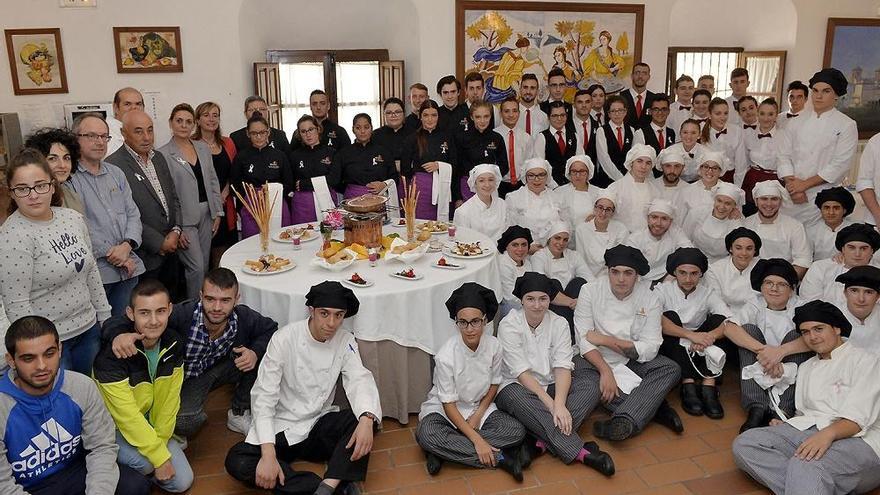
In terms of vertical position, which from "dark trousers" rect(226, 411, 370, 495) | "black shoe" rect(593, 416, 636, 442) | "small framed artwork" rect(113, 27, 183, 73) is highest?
"small framed artwork" rect(113, 27, 183, 73)

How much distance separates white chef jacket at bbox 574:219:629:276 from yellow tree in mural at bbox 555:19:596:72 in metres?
3.70

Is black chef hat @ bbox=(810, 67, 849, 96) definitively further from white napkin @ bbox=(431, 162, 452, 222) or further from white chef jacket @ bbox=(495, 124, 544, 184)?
white napkin @ bbox=(431, 162, 452, 222)

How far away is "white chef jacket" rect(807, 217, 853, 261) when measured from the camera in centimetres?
542

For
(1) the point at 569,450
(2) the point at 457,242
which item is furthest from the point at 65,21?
(1) the point at 569,450

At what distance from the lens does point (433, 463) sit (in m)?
3.67

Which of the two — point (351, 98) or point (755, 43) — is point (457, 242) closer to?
point (351, 98)

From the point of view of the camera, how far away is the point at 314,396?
3.67 metres

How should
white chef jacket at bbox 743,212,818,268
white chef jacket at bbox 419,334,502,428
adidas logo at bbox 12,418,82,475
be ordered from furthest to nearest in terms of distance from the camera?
white chef jacket at bbox 743,212,818,268 < white chef jacket at bbox 419,334,502,428 < adidas logo at bbox 12,418,82,475

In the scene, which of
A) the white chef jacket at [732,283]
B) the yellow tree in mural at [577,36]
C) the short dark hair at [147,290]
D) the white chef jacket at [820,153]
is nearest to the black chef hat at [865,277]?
the white chef jacket at [732,283]

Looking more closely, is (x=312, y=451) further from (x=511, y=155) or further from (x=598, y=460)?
(x=511, y=155)

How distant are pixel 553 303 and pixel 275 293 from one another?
2.15 meters

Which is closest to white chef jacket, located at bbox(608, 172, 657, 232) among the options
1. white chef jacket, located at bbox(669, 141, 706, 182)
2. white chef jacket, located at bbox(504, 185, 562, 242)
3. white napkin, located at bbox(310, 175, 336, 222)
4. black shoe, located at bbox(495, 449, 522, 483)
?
white chef jacket, located at bbox(504, 185, 562, 242)

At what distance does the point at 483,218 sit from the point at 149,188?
8.54ft

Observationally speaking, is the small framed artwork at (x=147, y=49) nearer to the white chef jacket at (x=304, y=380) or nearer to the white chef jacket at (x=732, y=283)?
the white chef jacket at (x=304, y=380)
